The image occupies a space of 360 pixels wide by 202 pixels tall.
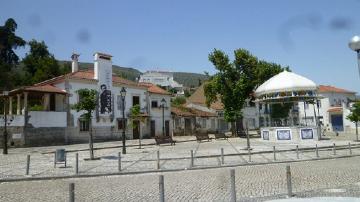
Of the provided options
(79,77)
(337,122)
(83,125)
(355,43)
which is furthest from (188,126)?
(355,43)

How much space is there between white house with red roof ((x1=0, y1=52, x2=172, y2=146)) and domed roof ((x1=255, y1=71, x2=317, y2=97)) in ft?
39.3

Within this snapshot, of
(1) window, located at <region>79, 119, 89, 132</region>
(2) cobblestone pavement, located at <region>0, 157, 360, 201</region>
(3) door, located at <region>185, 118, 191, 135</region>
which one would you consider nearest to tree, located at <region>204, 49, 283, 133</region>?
(3) door, located at <region>185, 118, 191, 135</region>

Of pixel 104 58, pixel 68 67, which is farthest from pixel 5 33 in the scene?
pixel 104 58

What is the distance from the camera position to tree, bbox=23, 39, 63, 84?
56.7 meters

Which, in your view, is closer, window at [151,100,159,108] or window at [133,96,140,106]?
window at [133,96,140,106]

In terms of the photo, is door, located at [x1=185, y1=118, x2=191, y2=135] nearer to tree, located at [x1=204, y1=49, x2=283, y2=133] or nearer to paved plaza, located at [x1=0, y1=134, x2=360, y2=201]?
tree, located at [x1=204, y1=49, x2=283, y2=133]

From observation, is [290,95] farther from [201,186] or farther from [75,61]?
[75,61]

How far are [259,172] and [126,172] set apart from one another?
5.23m

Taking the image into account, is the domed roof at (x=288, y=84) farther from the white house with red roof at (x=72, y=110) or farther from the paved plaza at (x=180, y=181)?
the paved plaza at (x=180, y=181)

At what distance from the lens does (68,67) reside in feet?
211

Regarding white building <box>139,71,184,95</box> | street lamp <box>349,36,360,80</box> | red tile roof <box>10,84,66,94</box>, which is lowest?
street lamp <box>349,36,360,80</box>

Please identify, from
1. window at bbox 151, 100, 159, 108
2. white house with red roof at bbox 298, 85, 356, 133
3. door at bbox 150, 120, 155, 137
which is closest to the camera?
door at bbox 150, 120, 155, 137

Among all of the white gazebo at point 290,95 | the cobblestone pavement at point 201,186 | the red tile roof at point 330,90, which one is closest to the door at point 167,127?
the white gazebo at point 290,95

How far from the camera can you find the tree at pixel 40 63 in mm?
56684
